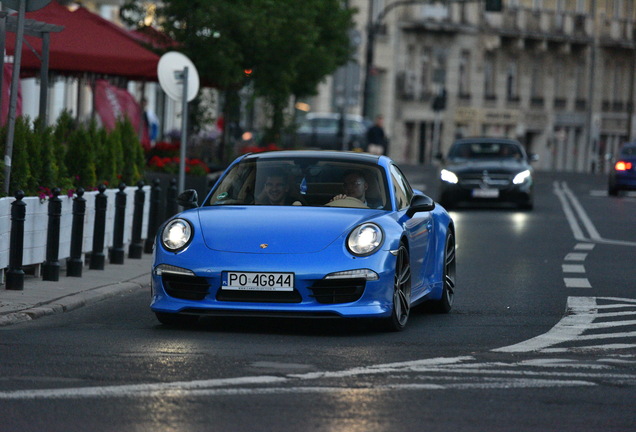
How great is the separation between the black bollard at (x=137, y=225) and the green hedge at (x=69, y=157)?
333 millimetres

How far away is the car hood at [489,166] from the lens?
33.5m

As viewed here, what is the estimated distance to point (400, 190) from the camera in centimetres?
1272

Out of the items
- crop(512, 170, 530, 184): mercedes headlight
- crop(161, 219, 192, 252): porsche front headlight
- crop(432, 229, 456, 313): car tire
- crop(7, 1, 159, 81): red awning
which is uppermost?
crop(7, 1, 159, 81): red awning

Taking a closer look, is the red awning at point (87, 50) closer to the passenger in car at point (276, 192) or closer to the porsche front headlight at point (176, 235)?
the passenger in car at point (276, 192)

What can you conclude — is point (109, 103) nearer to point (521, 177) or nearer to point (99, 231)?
point (521, 177)

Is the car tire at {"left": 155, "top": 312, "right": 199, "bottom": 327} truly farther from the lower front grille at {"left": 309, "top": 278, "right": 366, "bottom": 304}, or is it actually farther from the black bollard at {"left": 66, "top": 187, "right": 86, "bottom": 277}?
the black bollard at {"left": 66, "top": 187, "right": 86, "bottom": 277}

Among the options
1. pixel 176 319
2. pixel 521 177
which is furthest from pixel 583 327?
pixel 521 177

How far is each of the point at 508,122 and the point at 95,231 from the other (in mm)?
73827

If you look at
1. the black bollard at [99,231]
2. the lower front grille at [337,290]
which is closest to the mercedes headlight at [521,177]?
Answer: the black bollard at [99,231]

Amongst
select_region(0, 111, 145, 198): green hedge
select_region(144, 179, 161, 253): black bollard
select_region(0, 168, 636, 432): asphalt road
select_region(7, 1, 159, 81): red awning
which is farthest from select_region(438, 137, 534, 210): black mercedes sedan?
select_region(0, 168, 636, 432): asphalt road

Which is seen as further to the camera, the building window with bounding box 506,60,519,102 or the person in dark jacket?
the building window with bounding box 506,60,519,102

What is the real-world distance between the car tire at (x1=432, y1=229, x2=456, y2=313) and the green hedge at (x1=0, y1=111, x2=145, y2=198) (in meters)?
3.71

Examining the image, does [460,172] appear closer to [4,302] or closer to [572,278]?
[572,278]

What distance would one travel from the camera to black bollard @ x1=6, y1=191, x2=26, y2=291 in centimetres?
1395
